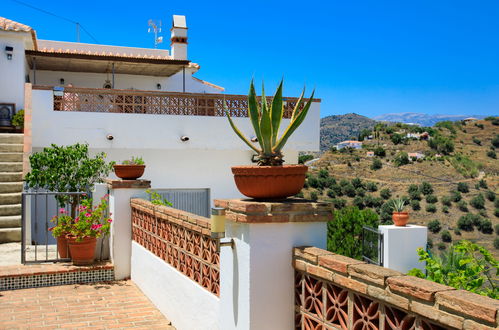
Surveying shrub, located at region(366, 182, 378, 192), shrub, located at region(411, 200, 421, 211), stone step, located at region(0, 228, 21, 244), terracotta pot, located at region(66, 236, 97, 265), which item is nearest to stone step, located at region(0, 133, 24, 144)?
stone step, located at region(0, 228, 21, 244)

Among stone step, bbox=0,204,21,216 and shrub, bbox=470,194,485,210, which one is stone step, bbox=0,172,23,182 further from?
shrub, bbox=470,194,485,210

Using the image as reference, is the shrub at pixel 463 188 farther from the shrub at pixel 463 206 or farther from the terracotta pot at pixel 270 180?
the terracotta pot at pixel 270 180

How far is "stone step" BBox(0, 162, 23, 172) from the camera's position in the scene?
1194 centimetres

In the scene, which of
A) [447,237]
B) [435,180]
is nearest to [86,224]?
[447,237]

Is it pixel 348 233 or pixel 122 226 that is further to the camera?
pixel 348 233

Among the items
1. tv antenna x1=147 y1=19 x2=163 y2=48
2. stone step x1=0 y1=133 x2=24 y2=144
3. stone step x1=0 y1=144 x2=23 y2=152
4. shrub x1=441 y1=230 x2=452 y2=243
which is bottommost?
shrub x1=441 y1=230 x2=452 y2=243

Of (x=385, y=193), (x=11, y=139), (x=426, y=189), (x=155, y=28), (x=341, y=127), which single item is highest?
(x=155, y=28)

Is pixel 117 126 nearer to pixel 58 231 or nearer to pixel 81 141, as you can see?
pixel 81 141

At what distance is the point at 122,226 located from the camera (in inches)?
316

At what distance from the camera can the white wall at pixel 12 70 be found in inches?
658

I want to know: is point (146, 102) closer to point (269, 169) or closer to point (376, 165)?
point (269, 169)

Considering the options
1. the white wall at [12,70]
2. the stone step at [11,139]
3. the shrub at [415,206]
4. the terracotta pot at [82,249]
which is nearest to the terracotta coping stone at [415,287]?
the terracotta pot at [82,249]

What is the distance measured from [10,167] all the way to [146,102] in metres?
3.81

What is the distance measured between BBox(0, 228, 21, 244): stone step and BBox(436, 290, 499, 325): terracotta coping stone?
9894 millimetres
